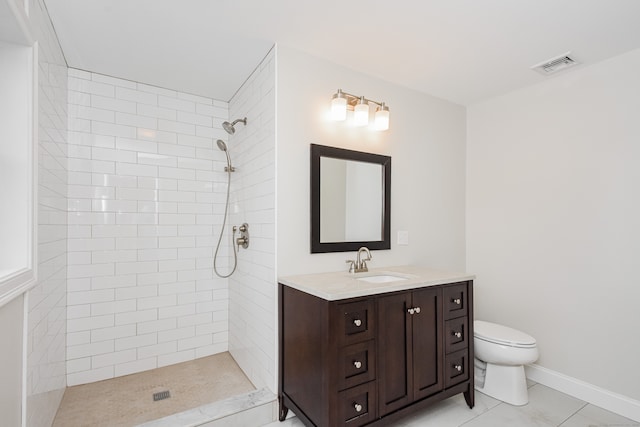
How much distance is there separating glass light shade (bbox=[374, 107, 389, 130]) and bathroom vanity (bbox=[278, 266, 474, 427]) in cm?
109

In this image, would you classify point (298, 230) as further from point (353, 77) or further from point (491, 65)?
point (491, 65)

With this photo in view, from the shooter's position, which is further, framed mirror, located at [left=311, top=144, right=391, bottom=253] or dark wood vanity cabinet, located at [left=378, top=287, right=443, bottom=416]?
framed mirror, located at [left=311, top=144, right=391, bottom=253]

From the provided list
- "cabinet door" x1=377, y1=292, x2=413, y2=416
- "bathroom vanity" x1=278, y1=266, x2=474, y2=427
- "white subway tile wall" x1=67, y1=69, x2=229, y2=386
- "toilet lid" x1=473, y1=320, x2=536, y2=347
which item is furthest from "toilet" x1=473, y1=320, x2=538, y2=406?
"white subway tile wall" x1=67, y1=69, x2=229, y2=386

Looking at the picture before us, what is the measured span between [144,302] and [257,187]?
136 cm

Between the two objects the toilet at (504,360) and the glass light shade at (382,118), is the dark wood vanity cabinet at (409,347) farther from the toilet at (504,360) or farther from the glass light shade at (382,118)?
the glass light shade at (382,118)

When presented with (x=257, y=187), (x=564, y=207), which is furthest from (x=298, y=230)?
(x=564, y=207)

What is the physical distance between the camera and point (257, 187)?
235cm

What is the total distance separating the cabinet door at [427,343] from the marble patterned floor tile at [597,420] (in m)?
0.82

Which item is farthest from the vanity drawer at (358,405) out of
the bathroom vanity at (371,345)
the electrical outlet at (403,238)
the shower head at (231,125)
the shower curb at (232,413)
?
the shower head at (231,125)

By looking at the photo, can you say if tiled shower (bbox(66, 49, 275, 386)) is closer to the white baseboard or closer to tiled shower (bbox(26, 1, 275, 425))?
tiled shower (bbox(26, 1, 275, 425))

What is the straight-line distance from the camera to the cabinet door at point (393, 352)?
181cm

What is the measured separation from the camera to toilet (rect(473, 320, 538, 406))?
219cm

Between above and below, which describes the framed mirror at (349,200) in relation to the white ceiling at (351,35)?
below

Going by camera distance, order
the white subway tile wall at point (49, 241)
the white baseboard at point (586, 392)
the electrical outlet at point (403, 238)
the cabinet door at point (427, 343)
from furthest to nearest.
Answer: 1. the electrical outlet at point (403, 238)
2. the white baseboard at point (586, 392)
3. the cabinet door at point (427, 343)
4. the white subway tile wall at point (49, 241)
